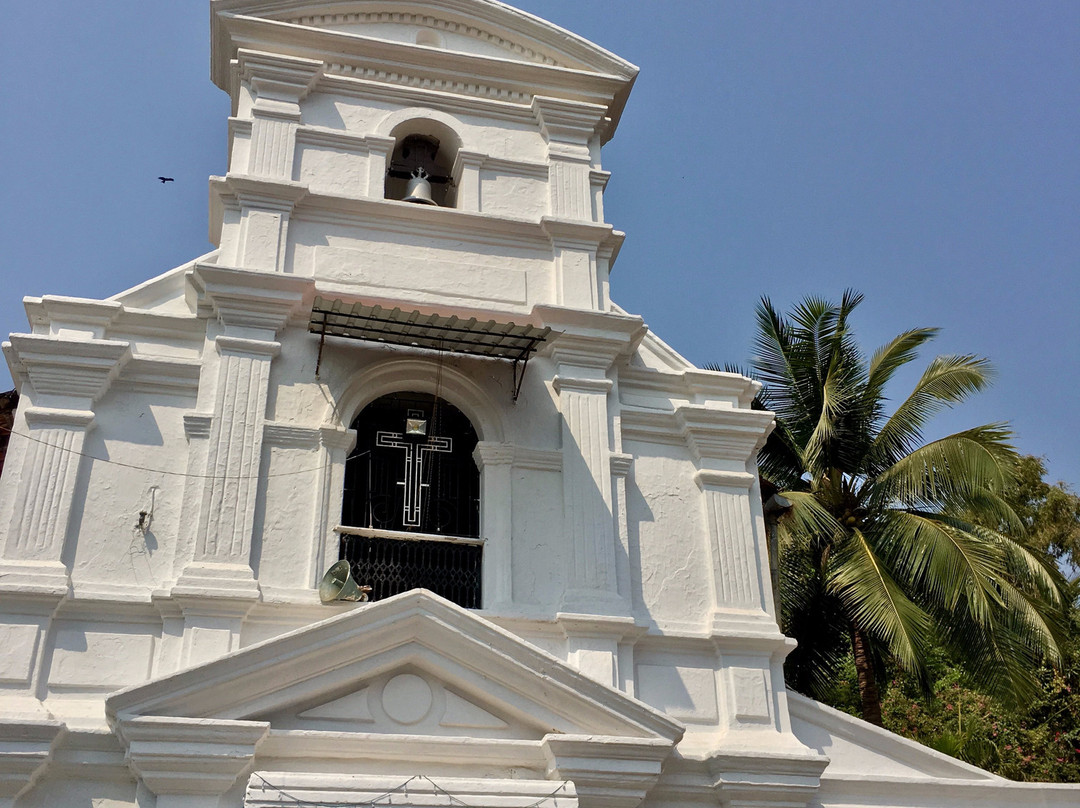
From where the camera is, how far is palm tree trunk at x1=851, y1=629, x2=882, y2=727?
15203mm

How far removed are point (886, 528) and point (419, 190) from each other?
8773mm

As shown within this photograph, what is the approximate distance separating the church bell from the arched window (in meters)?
2.19

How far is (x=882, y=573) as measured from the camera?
49.8 feet

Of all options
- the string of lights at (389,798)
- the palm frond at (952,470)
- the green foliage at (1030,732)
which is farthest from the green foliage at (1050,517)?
the string of lights at (389,798)

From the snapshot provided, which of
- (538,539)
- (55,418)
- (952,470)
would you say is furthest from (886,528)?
(55,418)

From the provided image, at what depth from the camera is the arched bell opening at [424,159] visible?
12.1 metres

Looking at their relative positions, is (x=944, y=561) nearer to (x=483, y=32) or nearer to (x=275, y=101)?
(x=483, y=32)

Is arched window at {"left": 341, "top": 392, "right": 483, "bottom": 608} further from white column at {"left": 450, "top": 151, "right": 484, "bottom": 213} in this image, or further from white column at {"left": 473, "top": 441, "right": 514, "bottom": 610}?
white column at {"left": 450, "top": 151, "right": 484, "bottom": 213}

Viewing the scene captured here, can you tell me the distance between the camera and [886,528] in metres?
16.2

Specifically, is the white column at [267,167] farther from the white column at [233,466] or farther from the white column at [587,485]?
the white column at [587,485]

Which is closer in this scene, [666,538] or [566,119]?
[666,538]

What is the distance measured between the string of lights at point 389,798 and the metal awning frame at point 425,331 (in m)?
3.73

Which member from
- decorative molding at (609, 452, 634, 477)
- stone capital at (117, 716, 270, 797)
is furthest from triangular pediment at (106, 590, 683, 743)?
decorative molding at (609, 452, 634, 477)

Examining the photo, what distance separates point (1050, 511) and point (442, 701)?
17.5 metres
